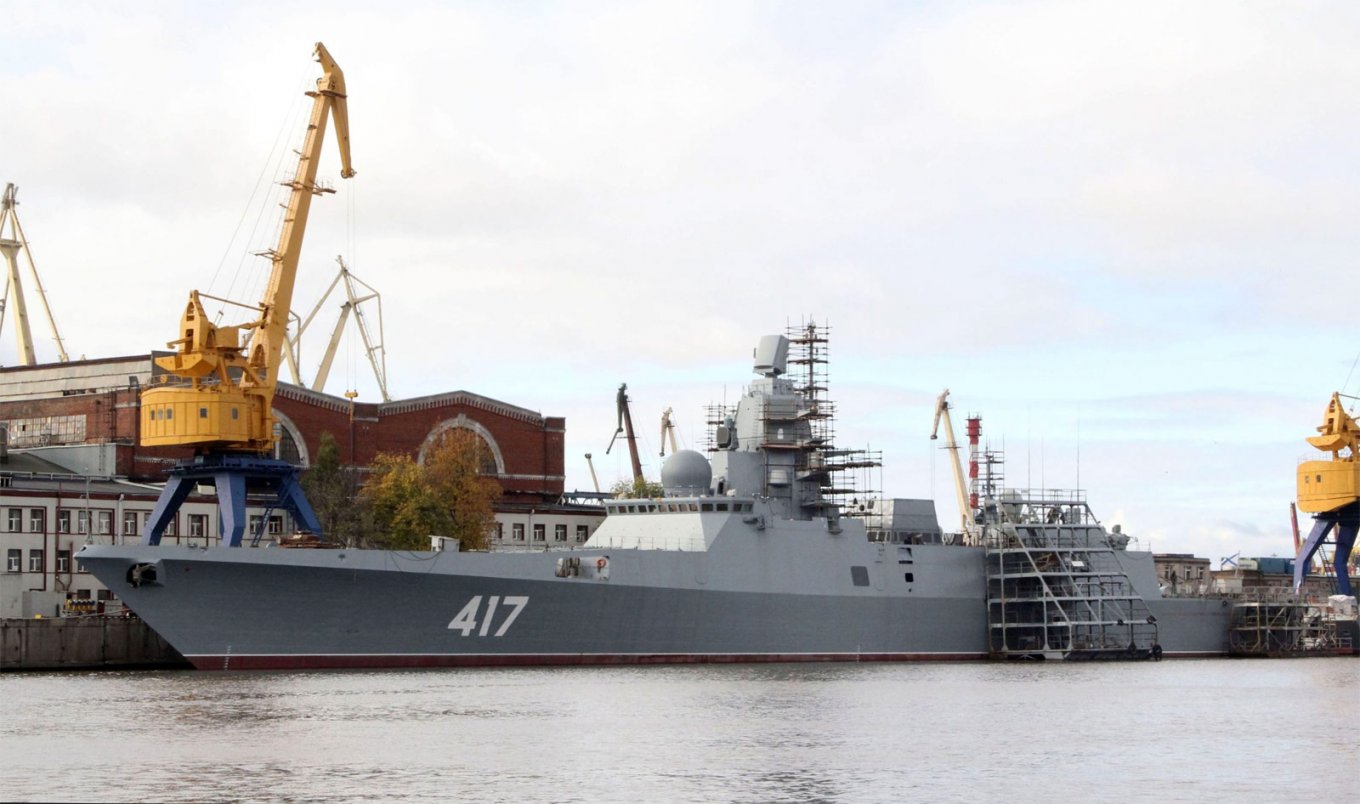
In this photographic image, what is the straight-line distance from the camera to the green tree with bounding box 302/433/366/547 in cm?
5812

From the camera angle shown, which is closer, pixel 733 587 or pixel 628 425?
pixel 733 587

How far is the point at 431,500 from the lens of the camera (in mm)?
57094

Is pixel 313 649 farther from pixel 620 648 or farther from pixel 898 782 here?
pixel 898 782

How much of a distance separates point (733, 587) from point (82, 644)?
652 inches

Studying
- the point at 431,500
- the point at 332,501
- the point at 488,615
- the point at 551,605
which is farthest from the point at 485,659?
the point at 332,501

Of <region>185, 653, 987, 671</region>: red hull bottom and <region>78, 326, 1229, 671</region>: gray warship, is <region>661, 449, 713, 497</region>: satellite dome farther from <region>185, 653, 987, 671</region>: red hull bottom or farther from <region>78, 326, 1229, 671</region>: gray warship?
<region>185, 653, 987, 671</region>: red hull bottom

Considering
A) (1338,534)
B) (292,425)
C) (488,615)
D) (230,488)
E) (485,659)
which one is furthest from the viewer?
(292,425)

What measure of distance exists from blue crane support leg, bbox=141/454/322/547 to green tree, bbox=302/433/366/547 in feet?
35.3

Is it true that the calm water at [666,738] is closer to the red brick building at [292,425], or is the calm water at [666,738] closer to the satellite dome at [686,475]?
the satellite dome at [686,475]

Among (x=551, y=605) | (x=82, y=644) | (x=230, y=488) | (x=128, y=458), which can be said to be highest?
(x=128, y=458)

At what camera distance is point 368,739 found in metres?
Answer: 27.7

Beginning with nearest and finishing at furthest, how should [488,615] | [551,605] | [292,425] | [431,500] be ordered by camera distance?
[488,615] → [551,605] → [431,500] → [292,425]

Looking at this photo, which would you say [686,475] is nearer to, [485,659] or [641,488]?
[485,659]

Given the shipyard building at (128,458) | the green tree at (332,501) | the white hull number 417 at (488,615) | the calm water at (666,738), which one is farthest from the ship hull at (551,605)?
the green tree at (332,501)
